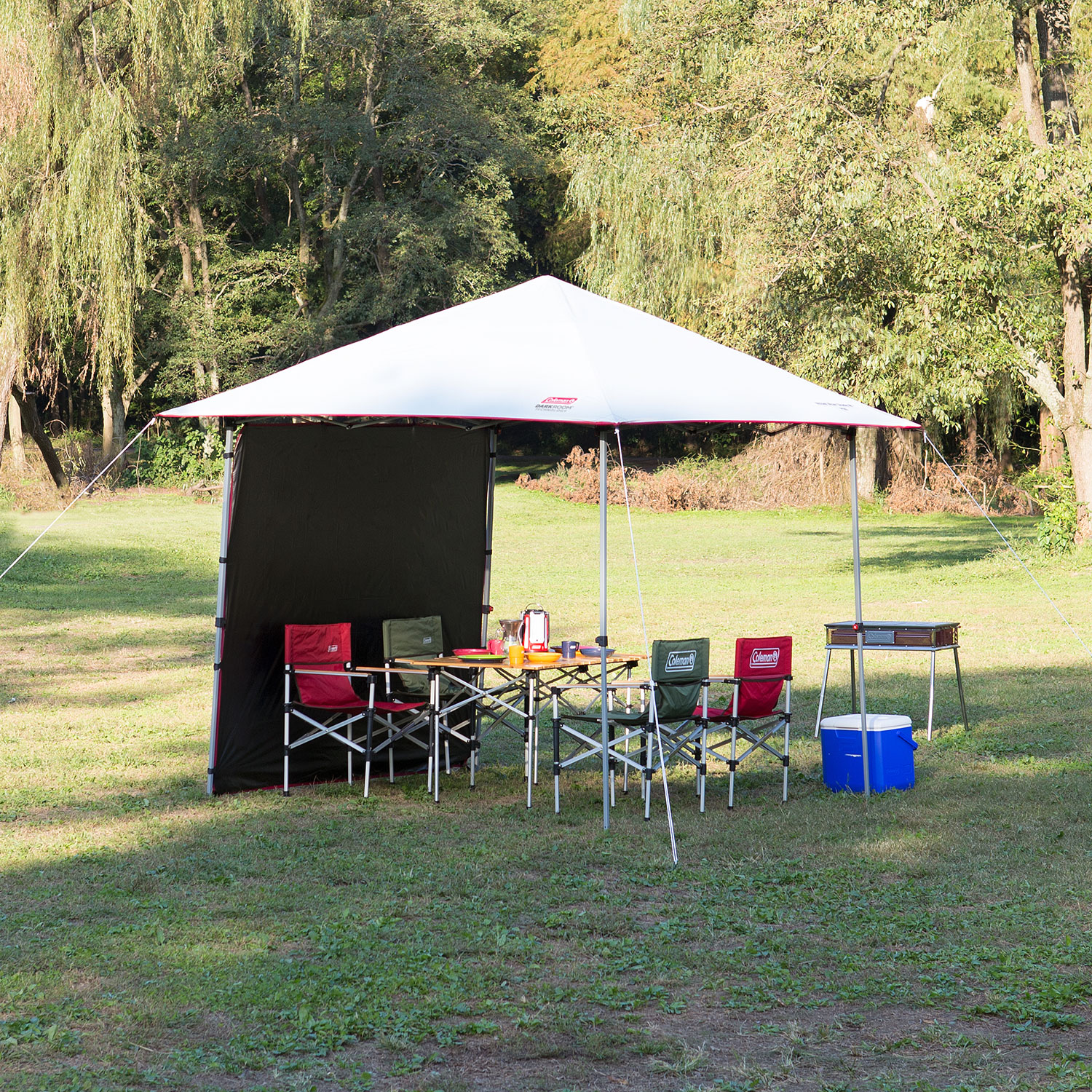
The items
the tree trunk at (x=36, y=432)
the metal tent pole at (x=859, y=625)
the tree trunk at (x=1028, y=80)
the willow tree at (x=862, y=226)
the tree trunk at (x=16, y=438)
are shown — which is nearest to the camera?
the metal tent pole at (x=859, y=625)

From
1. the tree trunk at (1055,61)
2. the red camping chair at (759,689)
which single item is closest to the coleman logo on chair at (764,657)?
the red camping chair at (759,689)

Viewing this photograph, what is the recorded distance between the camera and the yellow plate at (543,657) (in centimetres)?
703

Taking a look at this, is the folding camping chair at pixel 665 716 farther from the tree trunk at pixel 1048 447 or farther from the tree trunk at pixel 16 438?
the tree trunk at pixel 16 438

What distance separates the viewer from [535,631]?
23.8 feet

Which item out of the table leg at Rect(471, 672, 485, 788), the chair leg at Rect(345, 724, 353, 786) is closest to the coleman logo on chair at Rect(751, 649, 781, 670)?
the table leg at Rect(471, 672, 485, 788)

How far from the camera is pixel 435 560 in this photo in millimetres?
8344

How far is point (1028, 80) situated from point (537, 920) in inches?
589

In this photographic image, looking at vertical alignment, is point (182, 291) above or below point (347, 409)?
above

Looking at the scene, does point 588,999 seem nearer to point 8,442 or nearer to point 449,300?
point 8,442

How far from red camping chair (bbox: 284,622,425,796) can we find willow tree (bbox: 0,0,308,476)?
1819cm

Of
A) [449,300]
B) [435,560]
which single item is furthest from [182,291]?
[435,560]

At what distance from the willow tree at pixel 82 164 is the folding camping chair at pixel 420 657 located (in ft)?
59.2

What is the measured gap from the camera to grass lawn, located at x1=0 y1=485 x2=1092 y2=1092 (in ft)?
12.9

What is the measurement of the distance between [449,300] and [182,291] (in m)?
6.43
